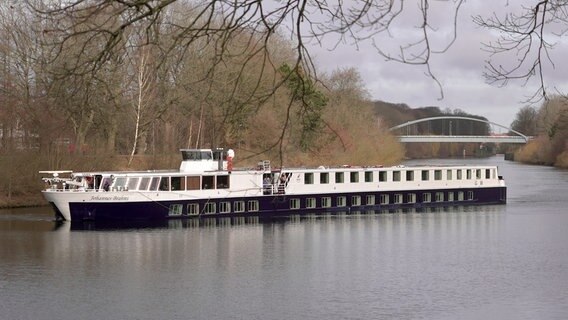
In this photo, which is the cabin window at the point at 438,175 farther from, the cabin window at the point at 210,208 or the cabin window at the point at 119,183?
the cabin window at the point at 119,183

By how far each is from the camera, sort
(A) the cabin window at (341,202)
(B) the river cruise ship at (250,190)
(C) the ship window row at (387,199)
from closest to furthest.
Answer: (B) the river cruise ship at (250,190) < (C) the ship window row at (387,199) < (A) the cabin window at (341,202)

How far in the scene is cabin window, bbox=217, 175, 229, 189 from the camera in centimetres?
4792

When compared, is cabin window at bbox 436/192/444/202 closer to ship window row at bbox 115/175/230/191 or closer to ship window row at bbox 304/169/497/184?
ship window row at bbox 304/169/497/184

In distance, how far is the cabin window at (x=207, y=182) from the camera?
4750cm

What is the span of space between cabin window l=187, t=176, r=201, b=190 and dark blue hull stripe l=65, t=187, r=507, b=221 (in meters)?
0.72

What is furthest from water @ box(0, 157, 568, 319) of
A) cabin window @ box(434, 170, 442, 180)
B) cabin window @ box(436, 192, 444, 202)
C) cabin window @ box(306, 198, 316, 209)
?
cabin window @ box(434, 170, 442, 180)

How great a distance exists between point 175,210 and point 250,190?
4549 millimetres

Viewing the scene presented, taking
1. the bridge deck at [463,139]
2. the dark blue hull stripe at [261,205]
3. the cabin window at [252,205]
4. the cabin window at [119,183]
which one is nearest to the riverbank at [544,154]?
the bridge deck at [463,139]

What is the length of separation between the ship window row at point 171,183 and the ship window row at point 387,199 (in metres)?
4.64

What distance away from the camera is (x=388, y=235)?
39.6m

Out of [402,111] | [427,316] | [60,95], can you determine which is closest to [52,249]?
[427,316]

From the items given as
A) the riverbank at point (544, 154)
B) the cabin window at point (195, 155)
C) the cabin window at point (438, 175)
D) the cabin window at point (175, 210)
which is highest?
the riverbank at point (544, 154)

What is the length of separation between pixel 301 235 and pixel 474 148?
15437cm

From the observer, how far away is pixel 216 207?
47.7 metres
